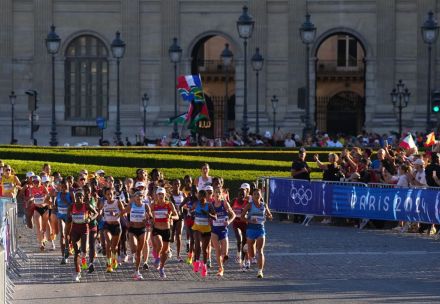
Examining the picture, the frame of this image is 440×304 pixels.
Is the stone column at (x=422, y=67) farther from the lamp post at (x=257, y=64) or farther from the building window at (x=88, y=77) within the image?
the building window at (x=88, y=77)

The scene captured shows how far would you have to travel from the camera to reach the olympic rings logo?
4066 cm

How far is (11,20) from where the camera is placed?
76.9 m

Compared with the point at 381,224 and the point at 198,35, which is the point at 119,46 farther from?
the point at 381,224

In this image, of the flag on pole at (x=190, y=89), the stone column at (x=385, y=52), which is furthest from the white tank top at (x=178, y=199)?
the stone column at (x=385, y=52)

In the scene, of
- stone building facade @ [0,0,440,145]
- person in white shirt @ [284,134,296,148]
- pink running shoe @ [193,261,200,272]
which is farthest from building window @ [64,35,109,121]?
pink running shoe @ [193,261,200,272]

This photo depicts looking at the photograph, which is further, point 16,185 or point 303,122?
point 303,122

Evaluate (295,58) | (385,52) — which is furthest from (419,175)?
(295,58)

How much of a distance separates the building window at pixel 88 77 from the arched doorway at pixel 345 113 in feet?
52.9

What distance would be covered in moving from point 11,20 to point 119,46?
11.6 metres

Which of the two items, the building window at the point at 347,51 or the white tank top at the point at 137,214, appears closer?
the white tank top at the point at 137,214

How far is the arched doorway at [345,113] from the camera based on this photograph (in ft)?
291

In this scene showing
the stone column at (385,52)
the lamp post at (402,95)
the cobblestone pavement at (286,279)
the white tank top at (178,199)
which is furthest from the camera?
the stone column at (385,52)

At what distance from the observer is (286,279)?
27672 mm

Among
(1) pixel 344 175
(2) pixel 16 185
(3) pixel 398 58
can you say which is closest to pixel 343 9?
(3) pixel 398 58
